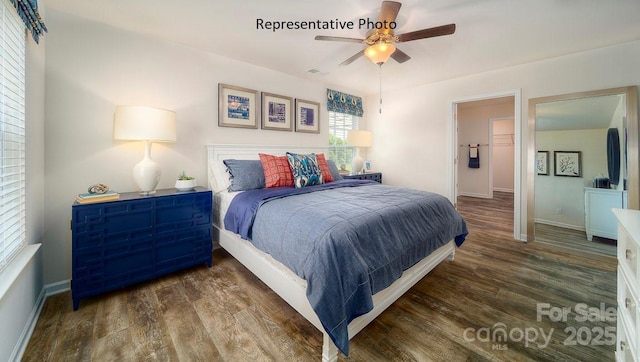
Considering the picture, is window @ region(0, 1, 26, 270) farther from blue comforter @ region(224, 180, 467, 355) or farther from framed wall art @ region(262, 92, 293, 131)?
framed wall art @ region(262, 92, 293, 131)

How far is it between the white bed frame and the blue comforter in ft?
0.42

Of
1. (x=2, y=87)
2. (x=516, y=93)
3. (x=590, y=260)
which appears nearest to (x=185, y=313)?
(x=2, y=87)

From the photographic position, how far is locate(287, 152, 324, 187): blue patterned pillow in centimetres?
279

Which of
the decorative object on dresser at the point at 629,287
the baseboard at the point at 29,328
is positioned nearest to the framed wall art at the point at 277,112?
the baseboard at the point at 29,328

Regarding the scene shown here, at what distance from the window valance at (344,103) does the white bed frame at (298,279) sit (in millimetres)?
2191

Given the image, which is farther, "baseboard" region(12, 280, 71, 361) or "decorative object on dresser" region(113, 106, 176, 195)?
"decorative object on dresser" region(113, 106, 176, 195)

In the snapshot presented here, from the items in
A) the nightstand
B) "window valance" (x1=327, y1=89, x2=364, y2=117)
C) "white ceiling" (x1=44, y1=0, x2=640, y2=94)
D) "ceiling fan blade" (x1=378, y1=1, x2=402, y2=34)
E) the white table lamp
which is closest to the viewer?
"ceiling fan blade" (x1=378, y1=1, x2=402, y2=34)

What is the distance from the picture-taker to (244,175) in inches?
107

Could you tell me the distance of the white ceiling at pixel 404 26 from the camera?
206cm

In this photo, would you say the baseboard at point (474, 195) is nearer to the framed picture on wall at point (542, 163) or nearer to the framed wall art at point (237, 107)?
the framed picture on wall at point (542, 163)

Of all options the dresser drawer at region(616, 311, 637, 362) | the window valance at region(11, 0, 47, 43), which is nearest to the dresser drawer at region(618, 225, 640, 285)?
the dresser drawer at region(616, 311, 637, 362)

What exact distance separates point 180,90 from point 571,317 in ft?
13.4

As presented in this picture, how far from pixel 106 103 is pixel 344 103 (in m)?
3.43

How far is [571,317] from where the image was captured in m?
1.77
